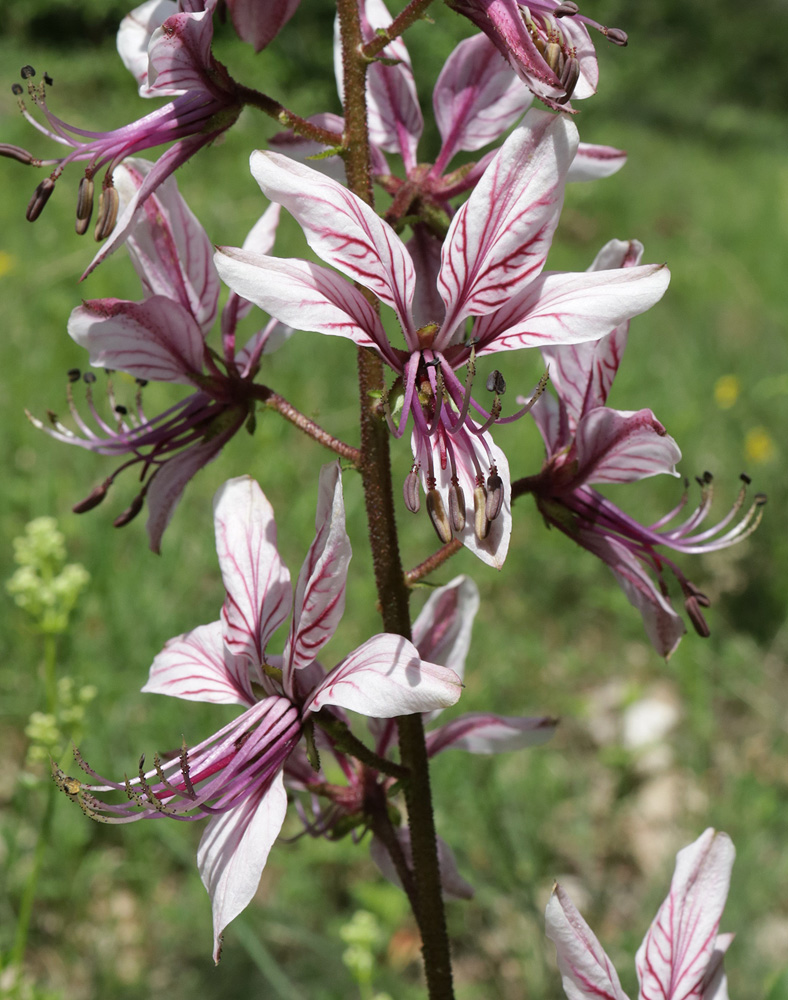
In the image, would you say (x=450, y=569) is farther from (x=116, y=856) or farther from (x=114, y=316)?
(x=114, y=316)

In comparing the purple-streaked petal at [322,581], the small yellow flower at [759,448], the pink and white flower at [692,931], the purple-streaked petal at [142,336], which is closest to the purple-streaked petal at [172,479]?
the purple-streaked petal at [142,336]

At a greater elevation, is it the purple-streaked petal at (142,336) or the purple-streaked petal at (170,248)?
the purple-streaked petal at (170,248)

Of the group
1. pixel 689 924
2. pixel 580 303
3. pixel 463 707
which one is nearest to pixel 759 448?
pixel 463 707

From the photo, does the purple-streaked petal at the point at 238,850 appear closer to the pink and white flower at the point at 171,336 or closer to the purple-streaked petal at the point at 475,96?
the pink and white flower at the point at 171,336

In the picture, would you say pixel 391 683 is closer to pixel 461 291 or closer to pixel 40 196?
pixel 461 291

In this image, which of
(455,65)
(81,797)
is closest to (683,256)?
(455,65)

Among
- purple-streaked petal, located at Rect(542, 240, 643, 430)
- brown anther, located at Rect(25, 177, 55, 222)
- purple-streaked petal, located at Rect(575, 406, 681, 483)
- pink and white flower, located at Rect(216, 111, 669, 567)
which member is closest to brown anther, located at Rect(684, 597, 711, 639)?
purple-streaked petal, located at Rect(575, 406, 681, 483)

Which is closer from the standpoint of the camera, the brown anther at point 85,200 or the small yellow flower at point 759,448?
the brown anther at point 85,200
